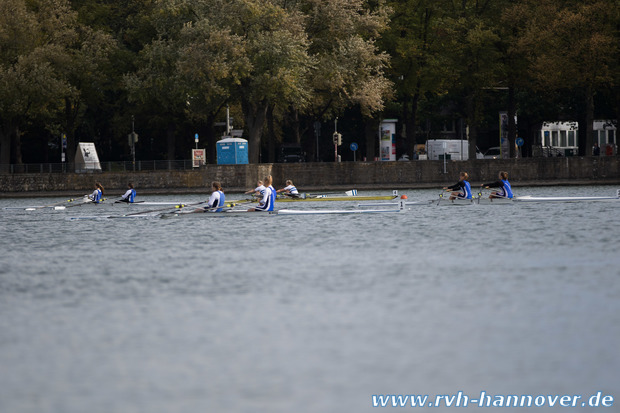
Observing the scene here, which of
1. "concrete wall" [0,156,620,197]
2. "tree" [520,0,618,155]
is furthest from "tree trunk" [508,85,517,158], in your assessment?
"tree" [520,0,618,155]

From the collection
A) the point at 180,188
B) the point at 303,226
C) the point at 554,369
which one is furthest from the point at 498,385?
the point at 180,188

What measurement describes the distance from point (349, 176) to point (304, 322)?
55757 mm

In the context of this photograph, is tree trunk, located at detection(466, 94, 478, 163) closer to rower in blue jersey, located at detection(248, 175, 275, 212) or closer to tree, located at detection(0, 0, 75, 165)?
tree, located at detection(0, 0, 75, 165)

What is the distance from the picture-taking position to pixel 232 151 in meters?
67.2

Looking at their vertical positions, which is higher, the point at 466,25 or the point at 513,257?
the point at 466,25

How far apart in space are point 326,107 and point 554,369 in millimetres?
63561

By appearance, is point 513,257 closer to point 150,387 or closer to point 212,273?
point 212,273

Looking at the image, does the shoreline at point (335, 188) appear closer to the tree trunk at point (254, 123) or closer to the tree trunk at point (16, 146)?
the tree trunk at point (254, 123)

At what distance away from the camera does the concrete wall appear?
2677 inches

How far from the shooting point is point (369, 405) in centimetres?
970

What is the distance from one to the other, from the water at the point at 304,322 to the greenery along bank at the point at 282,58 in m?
38.8

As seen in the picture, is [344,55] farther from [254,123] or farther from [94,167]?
[94,167]

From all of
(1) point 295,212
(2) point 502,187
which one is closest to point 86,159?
(1) point 295,212

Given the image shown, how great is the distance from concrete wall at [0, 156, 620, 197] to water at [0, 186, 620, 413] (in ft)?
132
